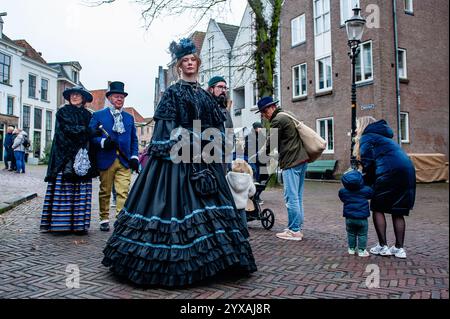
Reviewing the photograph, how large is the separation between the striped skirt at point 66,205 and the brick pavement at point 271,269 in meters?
0.18

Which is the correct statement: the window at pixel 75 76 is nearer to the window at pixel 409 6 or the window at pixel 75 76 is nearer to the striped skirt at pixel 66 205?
the window at pixel 409 6

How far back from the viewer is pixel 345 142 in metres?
19.5

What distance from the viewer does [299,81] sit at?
22.9 m

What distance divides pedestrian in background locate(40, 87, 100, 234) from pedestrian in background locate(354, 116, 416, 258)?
12.8 feet

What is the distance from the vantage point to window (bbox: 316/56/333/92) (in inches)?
819

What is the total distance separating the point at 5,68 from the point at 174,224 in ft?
99.3

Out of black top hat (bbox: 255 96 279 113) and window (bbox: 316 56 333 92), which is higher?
window (bbox: 316 56 333 92)

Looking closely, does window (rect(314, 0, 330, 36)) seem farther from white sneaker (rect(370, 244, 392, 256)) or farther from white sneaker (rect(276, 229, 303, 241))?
white sneaker (rect(370, 244, 392, 256))

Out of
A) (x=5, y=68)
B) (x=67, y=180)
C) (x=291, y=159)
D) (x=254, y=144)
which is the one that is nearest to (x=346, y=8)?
(x=254, y=144)

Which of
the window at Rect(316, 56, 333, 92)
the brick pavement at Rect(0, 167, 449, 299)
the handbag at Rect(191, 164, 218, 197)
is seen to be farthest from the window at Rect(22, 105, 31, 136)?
the handbag at Rect(191, 164, 218, 197)

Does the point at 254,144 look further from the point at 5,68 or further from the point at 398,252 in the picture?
the point at 5,68

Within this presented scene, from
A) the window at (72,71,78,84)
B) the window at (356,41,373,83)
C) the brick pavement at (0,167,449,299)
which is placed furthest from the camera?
the window at (72,71,78,84)

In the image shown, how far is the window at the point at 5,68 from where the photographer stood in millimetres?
26625

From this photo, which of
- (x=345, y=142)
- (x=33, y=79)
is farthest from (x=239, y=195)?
(x=33, y=79)
